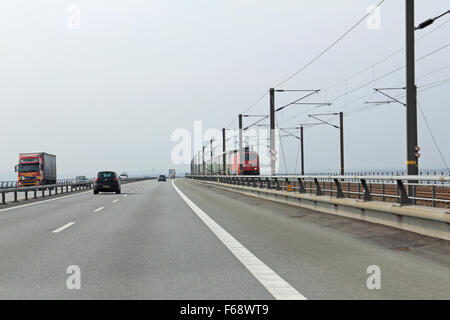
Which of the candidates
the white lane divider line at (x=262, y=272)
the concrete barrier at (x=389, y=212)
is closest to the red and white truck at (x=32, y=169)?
the concrete barrier at (x=389, y=212)

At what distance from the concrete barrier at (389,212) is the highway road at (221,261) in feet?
0.78

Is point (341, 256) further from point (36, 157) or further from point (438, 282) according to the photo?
point (36, 157)

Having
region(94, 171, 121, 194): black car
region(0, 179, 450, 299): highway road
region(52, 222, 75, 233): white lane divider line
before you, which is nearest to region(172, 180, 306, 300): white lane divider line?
region(0, 179, 450, 299): highway road

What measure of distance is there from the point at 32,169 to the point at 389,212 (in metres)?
46.1

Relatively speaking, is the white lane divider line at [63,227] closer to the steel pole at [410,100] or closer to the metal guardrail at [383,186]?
the metal guardrail at [383,186]

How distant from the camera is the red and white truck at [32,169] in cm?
5038

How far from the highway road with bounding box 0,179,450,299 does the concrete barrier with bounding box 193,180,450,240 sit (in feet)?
0.78

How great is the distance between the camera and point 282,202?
21.4 metres

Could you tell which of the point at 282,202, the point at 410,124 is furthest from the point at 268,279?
the point at 282,202

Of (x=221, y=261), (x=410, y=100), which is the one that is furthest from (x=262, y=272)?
(x=410, y=100)

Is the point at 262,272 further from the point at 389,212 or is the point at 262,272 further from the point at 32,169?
the point at 32,169

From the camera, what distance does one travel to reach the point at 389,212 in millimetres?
11023
